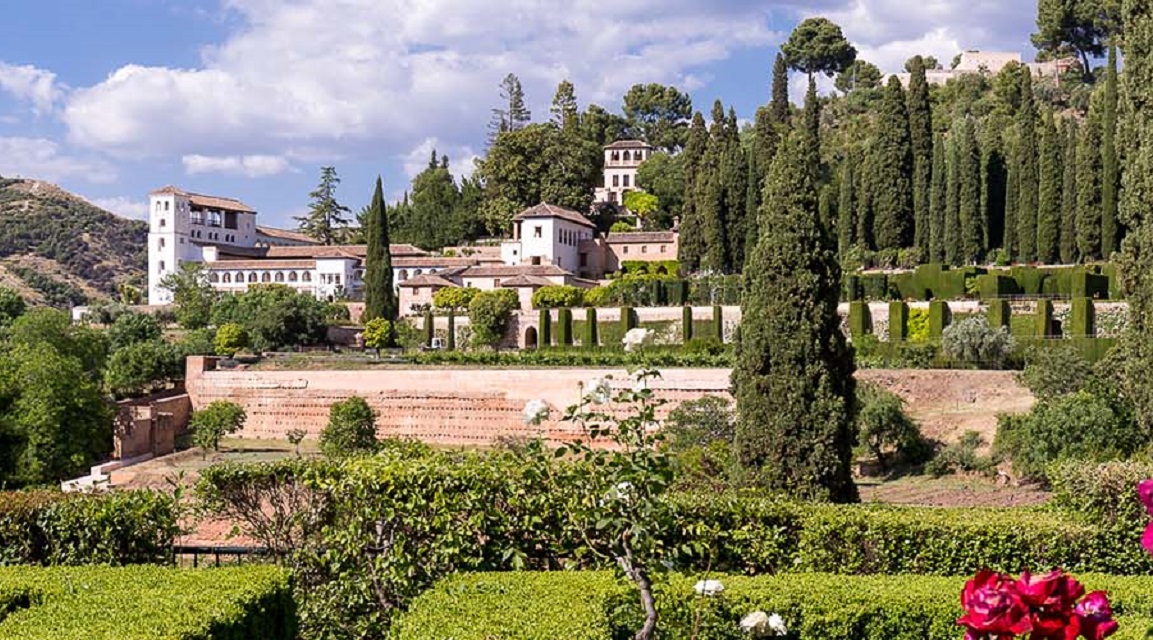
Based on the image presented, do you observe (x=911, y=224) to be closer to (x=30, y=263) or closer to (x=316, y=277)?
(x=316, y=277)

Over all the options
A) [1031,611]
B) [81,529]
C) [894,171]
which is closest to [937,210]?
[894,171]

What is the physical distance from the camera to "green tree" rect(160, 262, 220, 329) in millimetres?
55688

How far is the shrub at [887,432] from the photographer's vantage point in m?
25.4

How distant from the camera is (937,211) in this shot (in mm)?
43312

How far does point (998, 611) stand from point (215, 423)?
34003 mm

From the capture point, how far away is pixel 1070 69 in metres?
83.1

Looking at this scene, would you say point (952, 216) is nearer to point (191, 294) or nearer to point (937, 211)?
point (937, 211)

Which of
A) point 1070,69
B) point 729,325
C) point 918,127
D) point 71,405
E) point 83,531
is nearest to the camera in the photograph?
point 83,531

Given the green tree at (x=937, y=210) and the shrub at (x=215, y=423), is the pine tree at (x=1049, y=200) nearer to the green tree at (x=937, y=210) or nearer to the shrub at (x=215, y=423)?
the green tree at (x=937, y=210)

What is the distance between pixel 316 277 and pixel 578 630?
6048 centimetres

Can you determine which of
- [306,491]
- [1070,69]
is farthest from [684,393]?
[1070,69]

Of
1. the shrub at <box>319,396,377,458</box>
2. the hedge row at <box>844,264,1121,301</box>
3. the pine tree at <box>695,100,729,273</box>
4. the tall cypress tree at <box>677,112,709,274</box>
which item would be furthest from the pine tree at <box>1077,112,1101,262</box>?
→ the shrub at <box>319,396,377,458</box>

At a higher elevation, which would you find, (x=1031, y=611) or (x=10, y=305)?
(x=10, y=305)

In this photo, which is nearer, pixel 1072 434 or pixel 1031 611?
pixel 1031 611
